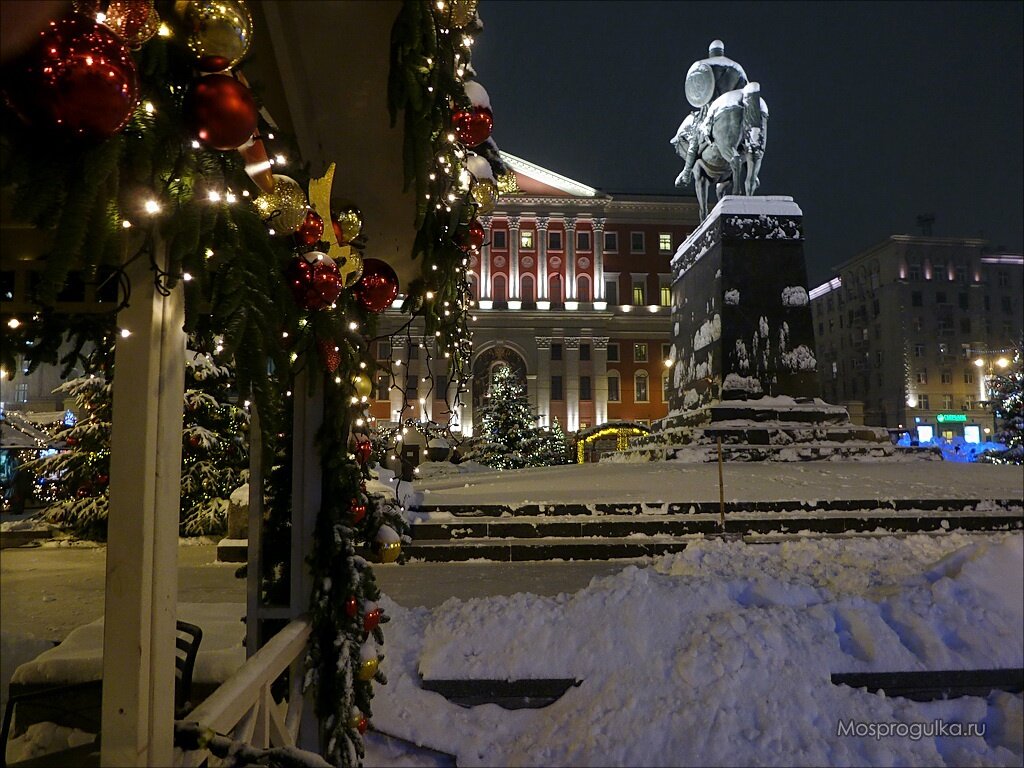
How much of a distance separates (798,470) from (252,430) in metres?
11.5

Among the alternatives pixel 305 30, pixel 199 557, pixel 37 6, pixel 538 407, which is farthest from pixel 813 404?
pixel 538 407

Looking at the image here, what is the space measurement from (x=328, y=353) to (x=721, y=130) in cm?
1690

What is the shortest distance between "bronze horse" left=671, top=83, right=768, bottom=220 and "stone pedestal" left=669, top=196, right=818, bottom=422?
123 cm

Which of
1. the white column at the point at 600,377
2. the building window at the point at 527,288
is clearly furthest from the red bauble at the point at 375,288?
the building window at the point at 527,288

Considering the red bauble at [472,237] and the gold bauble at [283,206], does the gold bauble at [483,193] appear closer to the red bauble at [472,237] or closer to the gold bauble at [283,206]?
the red bauble at [472,237]

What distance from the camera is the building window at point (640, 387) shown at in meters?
48.6

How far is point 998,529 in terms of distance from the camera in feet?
32.1

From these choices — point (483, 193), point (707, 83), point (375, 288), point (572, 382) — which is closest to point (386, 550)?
point (375, 288)

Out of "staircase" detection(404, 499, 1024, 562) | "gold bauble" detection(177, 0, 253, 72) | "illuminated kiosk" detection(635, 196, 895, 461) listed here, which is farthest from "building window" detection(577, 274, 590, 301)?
"gold bauble" detection(177, 0, 253, 72)

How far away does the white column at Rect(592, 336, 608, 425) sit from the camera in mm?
47969

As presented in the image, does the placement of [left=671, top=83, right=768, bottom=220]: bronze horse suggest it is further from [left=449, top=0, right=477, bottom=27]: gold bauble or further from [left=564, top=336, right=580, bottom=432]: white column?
[left=564, top=336, right=580, bottom=432]: white column

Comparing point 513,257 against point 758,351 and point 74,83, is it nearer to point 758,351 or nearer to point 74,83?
point 758,351

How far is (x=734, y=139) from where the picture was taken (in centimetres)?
1719

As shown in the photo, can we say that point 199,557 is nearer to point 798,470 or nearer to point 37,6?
point 37,6
